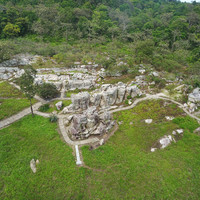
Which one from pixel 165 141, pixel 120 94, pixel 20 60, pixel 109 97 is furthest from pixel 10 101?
pixel 165 141

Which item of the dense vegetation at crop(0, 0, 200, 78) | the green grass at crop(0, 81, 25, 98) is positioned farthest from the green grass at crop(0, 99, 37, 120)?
the dense vegetation at crop(0, 0, 200, 78)

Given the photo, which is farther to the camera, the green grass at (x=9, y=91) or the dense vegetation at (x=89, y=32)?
the dense vegetation at (x=89, y=32)

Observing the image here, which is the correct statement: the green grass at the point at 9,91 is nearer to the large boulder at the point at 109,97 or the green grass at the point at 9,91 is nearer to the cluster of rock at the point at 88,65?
the large boulder at the point at 109,97

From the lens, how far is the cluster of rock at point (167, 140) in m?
23.7

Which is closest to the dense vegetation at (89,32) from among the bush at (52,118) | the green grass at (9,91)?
the green grass at (9,91)

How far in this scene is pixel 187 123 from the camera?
27906 mm

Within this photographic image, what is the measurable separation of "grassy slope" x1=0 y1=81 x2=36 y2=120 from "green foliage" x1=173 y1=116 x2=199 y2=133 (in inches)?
1310

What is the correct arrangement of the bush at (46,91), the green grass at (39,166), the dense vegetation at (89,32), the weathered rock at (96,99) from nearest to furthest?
the green grass at (39,166)
the weathered rock at (96,99)
the bush at (46,91)
the dense vegetation at (89,32)

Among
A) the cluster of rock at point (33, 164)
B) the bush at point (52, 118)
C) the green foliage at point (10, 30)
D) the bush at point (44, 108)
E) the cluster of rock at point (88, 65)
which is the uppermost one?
the green foliage at point (10, 30)

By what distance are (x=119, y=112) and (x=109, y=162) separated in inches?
504

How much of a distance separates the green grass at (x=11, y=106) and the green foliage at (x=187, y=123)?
33090 millimetres

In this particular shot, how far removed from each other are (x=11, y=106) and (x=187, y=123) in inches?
1490

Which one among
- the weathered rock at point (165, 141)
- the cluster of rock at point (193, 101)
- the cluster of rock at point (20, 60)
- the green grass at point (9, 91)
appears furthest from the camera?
the cluster of rock at point (20, 60)

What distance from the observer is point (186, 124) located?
90.9 feet
